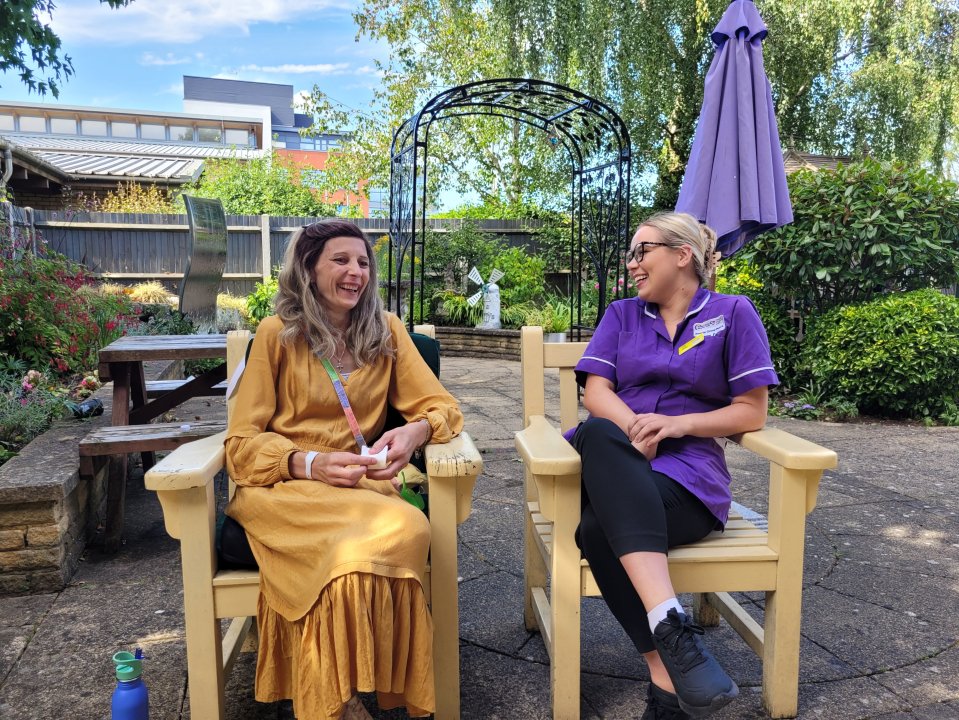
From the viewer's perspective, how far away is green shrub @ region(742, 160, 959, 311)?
232 inches

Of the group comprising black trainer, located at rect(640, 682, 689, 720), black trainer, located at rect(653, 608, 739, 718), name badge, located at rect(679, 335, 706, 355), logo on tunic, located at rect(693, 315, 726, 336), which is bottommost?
black trainer, located at rect(640, 682, 689, 720)

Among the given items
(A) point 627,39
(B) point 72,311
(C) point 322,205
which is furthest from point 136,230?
(A) point 627,39

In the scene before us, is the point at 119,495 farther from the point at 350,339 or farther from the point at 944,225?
the point at 944,225

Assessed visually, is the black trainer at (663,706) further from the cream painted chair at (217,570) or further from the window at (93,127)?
the window at (93,127)

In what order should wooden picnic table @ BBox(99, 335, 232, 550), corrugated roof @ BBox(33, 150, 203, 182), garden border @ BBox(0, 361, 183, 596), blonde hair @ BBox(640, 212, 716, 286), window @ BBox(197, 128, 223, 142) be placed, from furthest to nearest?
window @ BBox(197, 128, 223, 142), corrugated roof @ BBox(33, 150, 203, 182), wooden picnic table @ BBox(99, 335, 232, 550), garden border @ BBox(0, 361, 183, 596), blonde hair @ BBox(640, 212, 716, 286)

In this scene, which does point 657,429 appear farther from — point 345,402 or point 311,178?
point 311,178

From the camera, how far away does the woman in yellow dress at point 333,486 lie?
166 centimetres

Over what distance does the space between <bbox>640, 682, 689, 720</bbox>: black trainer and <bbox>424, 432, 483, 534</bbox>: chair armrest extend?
2.09 feet

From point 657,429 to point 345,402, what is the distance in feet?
2.92

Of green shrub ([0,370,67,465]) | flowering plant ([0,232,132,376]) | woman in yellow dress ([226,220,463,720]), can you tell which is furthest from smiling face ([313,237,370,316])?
flowering plant ([0,232,132,376])

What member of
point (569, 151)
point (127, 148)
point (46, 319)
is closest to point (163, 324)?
point (46, 319)

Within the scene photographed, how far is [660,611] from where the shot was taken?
1698 mm

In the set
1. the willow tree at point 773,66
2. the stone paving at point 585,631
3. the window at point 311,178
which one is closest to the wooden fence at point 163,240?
the willow tree at point 773,66

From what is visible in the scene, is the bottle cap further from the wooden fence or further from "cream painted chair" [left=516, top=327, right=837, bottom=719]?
the wooden fence
